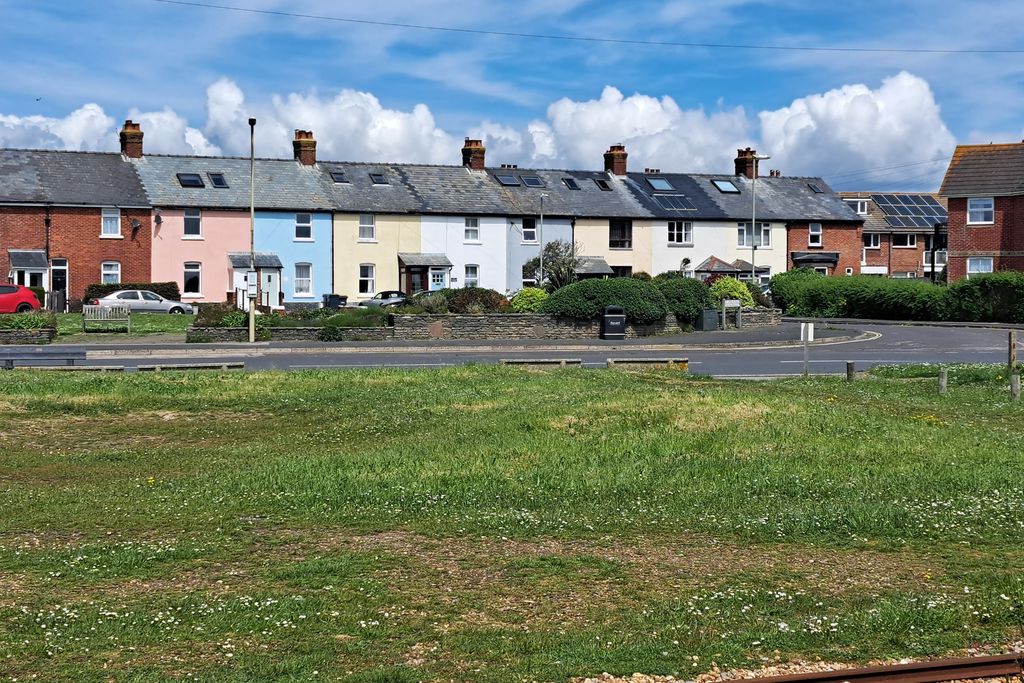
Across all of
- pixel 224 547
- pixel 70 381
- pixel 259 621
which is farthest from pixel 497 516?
pixel 70 381

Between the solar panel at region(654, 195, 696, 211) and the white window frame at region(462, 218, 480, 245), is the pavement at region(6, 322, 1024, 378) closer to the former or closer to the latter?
the white window frame at region(462, 218, 480, 245)

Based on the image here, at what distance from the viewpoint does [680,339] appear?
135ft

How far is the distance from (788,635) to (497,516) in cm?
419

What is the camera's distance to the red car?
45.8m

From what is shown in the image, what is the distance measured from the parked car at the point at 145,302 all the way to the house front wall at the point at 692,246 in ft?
90.2

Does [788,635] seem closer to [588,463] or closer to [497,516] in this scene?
[497,516]

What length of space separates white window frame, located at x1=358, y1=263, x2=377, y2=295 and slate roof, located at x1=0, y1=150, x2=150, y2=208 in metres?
11.4

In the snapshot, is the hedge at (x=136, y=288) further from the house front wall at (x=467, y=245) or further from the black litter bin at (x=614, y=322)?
the black litter bin at (x=614, y=322)

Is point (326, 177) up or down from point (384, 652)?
up

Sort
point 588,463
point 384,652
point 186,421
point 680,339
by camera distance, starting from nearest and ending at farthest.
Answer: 1. point 384,652
2. point 588,463
3. point 186,421
4. point 680,339

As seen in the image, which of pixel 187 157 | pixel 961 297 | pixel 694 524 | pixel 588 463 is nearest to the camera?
pixel 694 524

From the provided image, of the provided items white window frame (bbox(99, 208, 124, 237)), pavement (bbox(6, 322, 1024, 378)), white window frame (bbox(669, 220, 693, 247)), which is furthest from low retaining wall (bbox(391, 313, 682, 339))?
white window frame (bbox(669, 220, 693, 247))

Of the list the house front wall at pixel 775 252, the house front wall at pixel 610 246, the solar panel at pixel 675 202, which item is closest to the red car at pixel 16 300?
the house front wall at pixel 610 246

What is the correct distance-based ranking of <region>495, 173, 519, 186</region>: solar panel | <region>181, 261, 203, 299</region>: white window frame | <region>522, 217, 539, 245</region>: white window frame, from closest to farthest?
<region>181, 261, 203, 299</region>: white window frame → <region>522, 217, 539, 245</region>: white window frame → <region>495, 173, 519, 186</region>: solar panel
